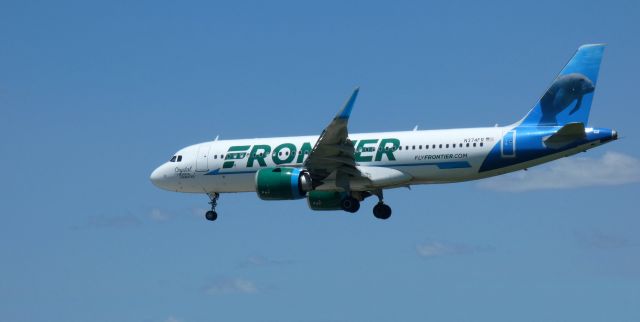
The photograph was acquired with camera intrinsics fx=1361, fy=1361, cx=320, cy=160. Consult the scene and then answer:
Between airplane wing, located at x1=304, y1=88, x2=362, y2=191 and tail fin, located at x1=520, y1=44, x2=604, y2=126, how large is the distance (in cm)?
743

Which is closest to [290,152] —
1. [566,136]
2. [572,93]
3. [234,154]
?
[234,154]

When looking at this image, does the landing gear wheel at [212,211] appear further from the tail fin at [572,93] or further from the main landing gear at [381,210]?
the tail fin at [572,93]

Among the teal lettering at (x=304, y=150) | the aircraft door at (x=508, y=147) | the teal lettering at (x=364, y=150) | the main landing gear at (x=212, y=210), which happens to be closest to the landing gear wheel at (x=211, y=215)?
the main landing gear at (x=212, y=210)

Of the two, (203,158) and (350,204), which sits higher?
(203,158)

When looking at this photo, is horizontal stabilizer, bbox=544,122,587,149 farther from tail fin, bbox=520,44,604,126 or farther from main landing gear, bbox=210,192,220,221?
main landing gear, bbox=210,192,220,221

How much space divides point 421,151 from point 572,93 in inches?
265

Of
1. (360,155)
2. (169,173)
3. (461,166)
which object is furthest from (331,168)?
(169,173)

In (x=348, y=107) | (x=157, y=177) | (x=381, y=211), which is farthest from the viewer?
(x=157, y=177)

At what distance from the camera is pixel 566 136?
54969 millimetres

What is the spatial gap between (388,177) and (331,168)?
2.46 meters

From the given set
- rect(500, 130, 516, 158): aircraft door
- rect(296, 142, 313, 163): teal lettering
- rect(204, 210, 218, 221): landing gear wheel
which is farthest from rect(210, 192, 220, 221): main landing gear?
rect(500, 130, 516, 158): aircraft door

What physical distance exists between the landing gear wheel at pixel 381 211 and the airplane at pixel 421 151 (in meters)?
1.40

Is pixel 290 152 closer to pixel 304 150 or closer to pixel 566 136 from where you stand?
pixel 304 150

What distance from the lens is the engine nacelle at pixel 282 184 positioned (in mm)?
57594
